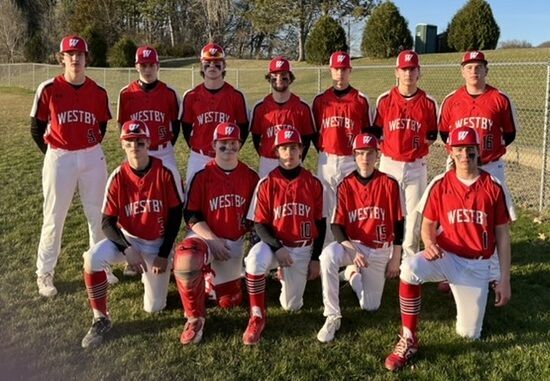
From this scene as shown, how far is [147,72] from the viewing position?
5305 millimetres

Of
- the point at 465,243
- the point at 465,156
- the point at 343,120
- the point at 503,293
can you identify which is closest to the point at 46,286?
the point at 343,120

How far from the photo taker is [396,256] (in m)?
4.43

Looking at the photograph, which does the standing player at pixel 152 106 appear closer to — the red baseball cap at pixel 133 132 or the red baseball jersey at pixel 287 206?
the red baseball cap at pixel 133 132

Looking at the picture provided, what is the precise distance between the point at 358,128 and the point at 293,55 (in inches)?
1743

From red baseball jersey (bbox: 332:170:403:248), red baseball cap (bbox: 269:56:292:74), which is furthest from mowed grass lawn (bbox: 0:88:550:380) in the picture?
red baseball cap (bbox: 269:56:292:74)

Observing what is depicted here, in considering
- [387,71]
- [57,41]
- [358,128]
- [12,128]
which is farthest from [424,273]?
[57,41]

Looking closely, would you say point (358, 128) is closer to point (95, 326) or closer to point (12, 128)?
point (95, 326)

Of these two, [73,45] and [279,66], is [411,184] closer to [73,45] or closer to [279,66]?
[279,66]

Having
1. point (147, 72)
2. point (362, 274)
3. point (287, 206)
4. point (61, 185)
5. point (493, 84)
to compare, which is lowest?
point (362, 274)

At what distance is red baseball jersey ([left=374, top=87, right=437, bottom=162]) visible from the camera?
5164 mm

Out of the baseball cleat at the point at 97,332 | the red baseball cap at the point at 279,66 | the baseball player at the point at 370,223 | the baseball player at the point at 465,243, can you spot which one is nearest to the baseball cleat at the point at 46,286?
the baseball cleat at the point at 97,332

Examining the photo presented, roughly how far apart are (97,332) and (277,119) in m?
2.58

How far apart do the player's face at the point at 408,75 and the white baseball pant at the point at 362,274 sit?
1.64m

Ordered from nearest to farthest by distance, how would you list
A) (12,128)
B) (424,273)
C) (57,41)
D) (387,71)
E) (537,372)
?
1. (537,372)
2. (424,273)
3. (12,128)
4. (387,71)
5. (57,41)
